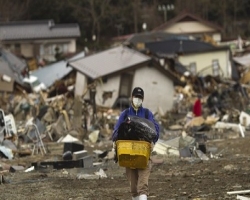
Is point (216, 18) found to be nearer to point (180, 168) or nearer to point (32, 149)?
point (32, 149)

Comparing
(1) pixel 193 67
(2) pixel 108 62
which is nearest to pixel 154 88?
(2) pixel 108 62

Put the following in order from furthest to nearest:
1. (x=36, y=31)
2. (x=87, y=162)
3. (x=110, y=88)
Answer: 1. (x=36, y=31)
2. (x=110, y=88)
3. (x=87, y=162)

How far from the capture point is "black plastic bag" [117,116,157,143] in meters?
8.18

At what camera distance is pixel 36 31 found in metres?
57.8

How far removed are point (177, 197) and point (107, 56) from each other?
2374 cm

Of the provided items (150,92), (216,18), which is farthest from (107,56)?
(216,18)

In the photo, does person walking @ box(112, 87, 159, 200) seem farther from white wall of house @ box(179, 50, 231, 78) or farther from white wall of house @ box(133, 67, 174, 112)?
white wall of house @ box(179, 50, 231, 78)

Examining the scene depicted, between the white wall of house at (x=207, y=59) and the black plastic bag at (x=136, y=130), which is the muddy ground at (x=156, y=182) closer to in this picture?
the black plastic bag at (x=136, y=130)

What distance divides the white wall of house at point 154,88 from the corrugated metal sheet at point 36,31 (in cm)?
2582

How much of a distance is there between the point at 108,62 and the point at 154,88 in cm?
237

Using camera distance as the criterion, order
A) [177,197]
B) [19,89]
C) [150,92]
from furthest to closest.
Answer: [19,89], [150,92], [177,197]

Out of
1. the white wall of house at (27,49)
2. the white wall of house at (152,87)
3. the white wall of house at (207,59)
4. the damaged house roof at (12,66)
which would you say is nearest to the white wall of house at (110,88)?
the white wall of house at (152,87)

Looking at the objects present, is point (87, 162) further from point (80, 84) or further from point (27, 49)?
point (27, 49)

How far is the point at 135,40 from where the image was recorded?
49.8m
